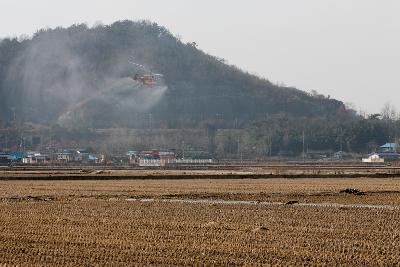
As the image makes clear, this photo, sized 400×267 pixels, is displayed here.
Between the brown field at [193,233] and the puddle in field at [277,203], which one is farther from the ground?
the puddle in field at [277,203]

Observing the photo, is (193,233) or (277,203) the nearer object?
(193,233)

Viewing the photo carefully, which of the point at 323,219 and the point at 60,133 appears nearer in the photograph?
the point at 323,219

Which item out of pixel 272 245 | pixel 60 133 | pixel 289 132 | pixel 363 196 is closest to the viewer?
pixel 272 245

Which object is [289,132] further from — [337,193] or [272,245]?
[272,245]

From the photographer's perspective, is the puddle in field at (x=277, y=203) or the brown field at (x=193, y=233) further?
the puddle in field at (x=277, y=203)

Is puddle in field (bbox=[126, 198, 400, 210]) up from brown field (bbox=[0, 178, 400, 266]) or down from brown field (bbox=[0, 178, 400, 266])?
up

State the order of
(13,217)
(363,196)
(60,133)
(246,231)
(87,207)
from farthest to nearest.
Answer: (60,133)
(363,196)
(87,207)
(13,217)
(246,231)

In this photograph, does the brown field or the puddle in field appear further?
the puddle in field

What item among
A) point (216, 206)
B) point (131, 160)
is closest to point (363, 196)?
point (216, 206)
